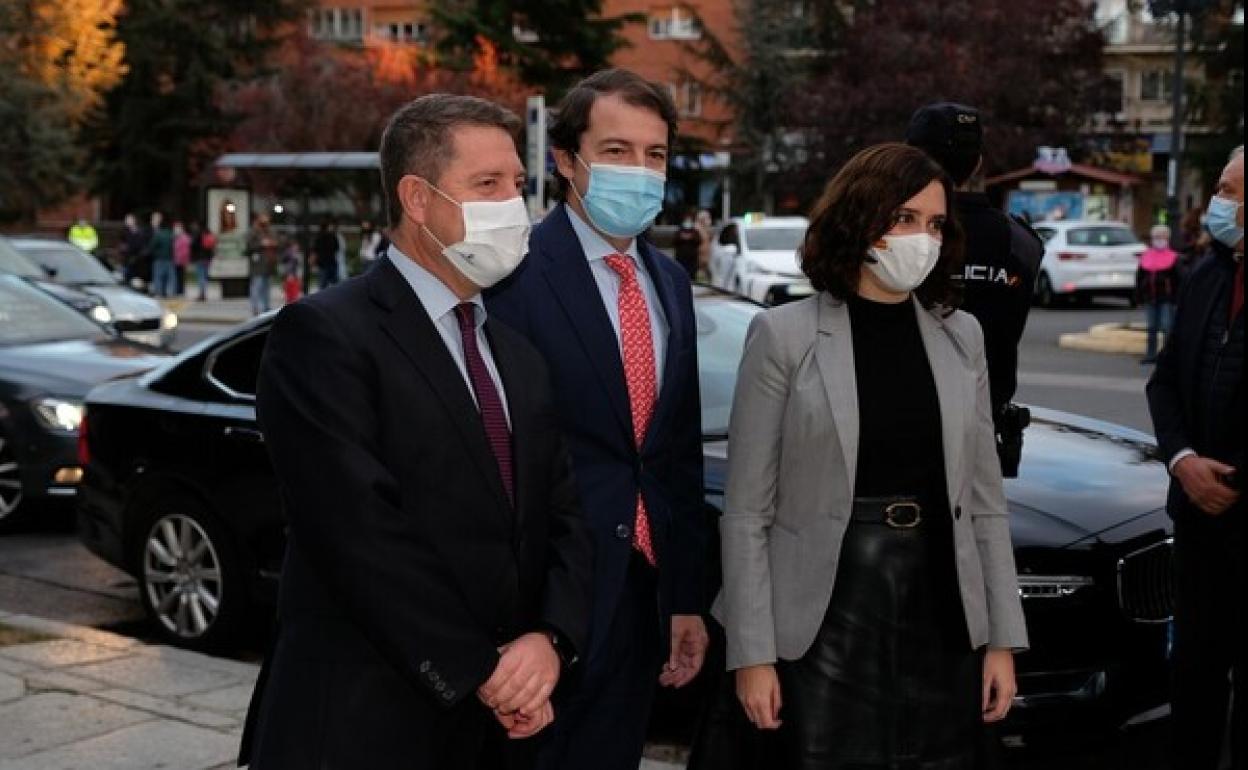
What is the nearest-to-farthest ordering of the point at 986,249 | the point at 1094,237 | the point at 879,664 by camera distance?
the point at 879,664 → the point at 986,249 → the point at 1094,237

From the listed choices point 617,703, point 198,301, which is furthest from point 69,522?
point 198,301

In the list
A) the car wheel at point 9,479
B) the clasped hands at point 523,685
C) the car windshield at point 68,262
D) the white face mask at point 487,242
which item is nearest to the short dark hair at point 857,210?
the white face mask at point 487,242

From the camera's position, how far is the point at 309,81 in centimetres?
4844

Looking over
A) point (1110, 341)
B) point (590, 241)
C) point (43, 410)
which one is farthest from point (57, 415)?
point (1110, 341)

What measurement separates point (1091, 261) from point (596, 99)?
27756mm

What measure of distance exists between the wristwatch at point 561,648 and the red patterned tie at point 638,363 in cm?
55

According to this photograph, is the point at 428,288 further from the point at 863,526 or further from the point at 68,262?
the point at 68,262

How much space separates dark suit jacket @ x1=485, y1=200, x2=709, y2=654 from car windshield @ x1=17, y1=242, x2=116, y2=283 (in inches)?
661

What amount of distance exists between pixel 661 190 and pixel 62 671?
3557mm

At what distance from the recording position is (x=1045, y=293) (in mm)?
30781

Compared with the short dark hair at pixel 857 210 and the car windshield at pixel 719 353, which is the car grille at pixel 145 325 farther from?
the short dark hair at pixel 857 210

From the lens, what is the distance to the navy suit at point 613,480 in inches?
131

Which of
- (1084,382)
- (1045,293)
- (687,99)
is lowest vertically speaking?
(1045,293)

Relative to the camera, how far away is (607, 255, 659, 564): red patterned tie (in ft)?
11.2
